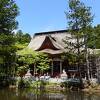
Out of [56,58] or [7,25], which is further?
[56,58]

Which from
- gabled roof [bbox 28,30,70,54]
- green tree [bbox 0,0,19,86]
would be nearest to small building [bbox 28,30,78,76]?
gabled roof [bbox 28,30,70,54]

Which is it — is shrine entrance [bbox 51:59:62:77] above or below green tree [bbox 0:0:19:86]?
below

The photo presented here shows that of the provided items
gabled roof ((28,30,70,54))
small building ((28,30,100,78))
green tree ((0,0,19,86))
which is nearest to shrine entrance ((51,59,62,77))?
small building ((28,30,100,78))

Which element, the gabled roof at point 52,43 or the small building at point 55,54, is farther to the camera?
the gabled roof at point 52,43

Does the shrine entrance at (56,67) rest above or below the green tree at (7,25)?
below

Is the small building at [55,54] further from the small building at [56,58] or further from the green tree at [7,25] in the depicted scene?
the green tree at [7,25]

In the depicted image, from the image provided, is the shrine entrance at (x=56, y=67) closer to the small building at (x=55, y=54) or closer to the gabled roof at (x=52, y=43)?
the small building at (x=55, y=54)

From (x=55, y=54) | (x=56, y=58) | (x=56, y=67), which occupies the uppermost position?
(x=55, y=54)

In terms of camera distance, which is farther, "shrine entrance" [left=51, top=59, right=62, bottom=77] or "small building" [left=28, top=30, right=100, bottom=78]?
"shrine entrance" [left=51, top=59, right=62, bottom=77]

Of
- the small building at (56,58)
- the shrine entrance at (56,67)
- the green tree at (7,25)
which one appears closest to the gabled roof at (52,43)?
the small building at (56,58)

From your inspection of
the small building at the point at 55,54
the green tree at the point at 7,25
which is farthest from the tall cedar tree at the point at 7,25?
the small building at the point at 55,54

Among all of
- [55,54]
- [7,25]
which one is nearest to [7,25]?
[7,25]

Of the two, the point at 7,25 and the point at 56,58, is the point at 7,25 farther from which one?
the point at 56,58

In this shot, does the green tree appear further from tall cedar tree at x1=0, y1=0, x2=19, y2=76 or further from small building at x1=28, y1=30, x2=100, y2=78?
small building at x1=28, y1=30, x2=100, y2=78
